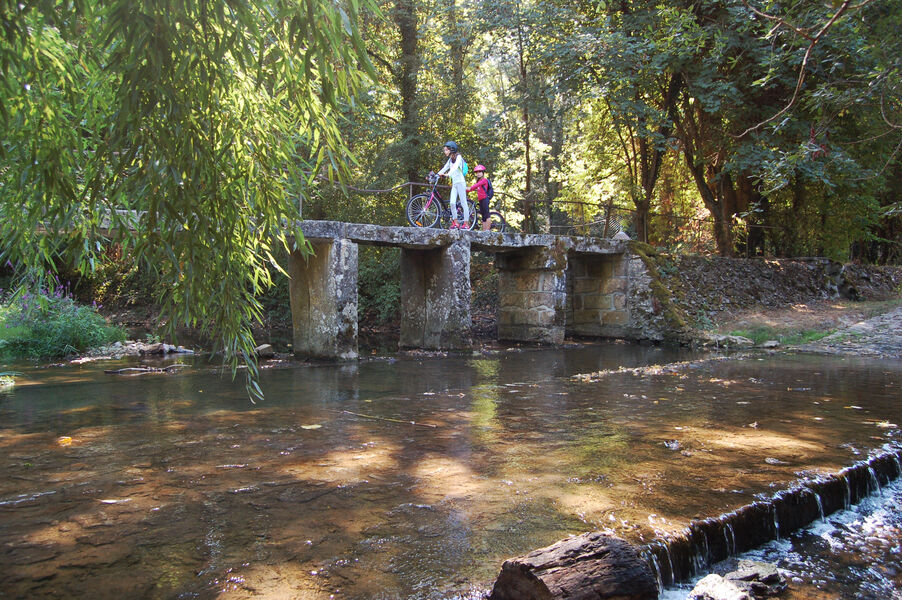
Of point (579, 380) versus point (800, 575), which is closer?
point (800, 575)

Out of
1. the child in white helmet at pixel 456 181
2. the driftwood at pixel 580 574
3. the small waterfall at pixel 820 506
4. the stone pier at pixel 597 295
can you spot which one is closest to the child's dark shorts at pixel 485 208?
the child in white helmet at pixel 456 181

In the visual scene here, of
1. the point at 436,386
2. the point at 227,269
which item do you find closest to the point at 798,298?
the point at 436,386

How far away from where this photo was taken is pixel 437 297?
12.1 meters

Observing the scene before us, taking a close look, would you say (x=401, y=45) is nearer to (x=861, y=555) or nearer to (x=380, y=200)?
(x=380, y=200)

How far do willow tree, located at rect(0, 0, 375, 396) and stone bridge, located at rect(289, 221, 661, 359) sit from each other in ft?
22.6

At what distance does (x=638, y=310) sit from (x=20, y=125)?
13.4 m

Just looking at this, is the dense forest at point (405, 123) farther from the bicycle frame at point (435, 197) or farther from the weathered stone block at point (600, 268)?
the bicycle frame at point (435, 197)

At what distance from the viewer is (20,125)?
2.36 metres

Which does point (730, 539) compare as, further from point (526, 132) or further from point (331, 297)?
point (526, 132)

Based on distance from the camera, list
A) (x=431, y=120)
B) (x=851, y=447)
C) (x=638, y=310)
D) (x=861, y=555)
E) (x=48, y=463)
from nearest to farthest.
A: (x=861, y=555), (x=48, y=463), (x=851, y=447), (x=638, y=310), (x=431, y=120)

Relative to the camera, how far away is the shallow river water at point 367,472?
2.59 meters

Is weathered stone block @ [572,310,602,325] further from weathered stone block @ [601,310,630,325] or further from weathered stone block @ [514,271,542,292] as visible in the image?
weathered stone block @ [514,271,542,292]

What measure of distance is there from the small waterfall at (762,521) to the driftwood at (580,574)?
1.61ft

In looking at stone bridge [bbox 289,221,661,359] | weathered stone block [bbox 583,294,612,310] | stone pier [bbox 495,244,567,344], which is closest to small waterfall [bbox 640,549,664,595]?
stone bridge [bbox 289,221,661,359]
